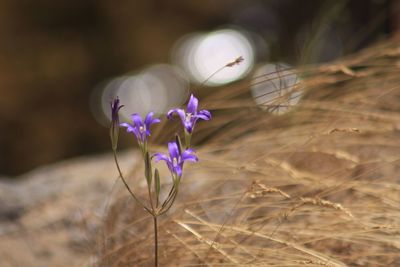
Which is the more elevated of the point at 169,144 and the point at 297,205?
the point at 169,144

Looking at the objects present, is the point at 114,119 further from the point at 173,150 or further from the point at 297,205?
the point at 297,205

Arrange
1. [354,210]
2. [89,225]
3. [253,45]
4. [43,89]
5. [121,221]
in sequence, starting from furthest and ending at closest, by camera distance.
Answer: [253,45], [43,89], [89,225], [121,221], [354,210]

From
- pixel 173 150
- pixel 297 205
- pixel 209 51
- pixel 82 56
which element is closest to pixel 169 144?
pixel 173 150

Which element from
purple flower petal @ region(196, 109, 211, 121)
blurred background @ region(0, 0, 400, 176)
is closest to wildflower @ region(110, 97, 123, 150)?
purple flower petal @ region(196, 109, 211, 121)

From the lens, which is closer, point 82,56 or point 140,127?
point 140,127

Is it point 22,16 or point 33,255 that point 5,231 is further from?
point 22,16

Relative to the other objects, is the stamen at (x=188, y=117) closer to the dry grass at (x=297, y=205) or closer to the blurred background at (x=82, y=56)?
the dry grass at (x=297, y=205)

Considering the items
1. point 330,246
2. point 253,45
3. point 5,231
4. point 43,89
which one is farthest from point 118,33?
point 330,246

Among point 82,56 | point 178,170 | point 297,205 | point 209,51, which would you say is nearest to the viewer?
point 178,170
